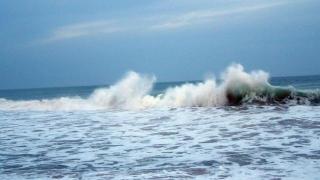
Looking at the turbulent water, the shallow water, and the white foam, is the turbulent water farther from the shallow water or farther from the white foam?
the white foam

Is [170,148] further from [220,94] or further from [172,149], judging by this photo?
[220,94]

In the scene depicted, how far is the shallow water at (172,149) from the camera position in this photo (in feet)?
21.9

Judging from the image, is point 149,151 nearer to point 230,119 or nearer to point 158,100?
point 230,119

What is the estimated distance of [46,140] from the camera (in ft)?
35.7

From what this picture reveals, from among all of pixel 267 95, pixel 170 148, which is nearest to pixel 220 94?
pixel 267 95

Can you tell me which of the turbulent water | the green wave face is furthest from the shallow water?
the green wave face

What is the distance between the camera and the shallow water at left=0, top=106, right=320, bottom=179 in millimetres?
6672

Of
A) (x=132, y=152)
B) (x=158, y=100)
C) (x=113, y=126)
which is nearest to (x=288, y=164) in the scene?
(x=132, y=152)

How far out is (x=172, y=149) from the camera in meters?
8.63

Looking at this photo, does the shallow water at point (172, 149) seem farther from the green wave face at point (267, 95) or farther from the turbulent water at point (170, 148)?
the green wave face at point (267, 95)

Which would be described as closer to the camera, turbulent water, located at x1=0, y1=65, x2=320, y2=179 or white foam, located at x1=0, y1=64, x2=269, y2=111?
turbulent water, located at x1=0, y1=65, x2=320, y2=179

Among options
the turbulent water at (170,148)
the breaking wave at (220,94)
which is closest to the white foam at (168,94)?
the breaking wave at (220,94)

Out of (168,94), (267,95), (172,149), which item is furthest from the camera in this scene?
(168,94)

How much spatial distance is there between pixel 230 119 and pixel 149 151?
5214 mm
